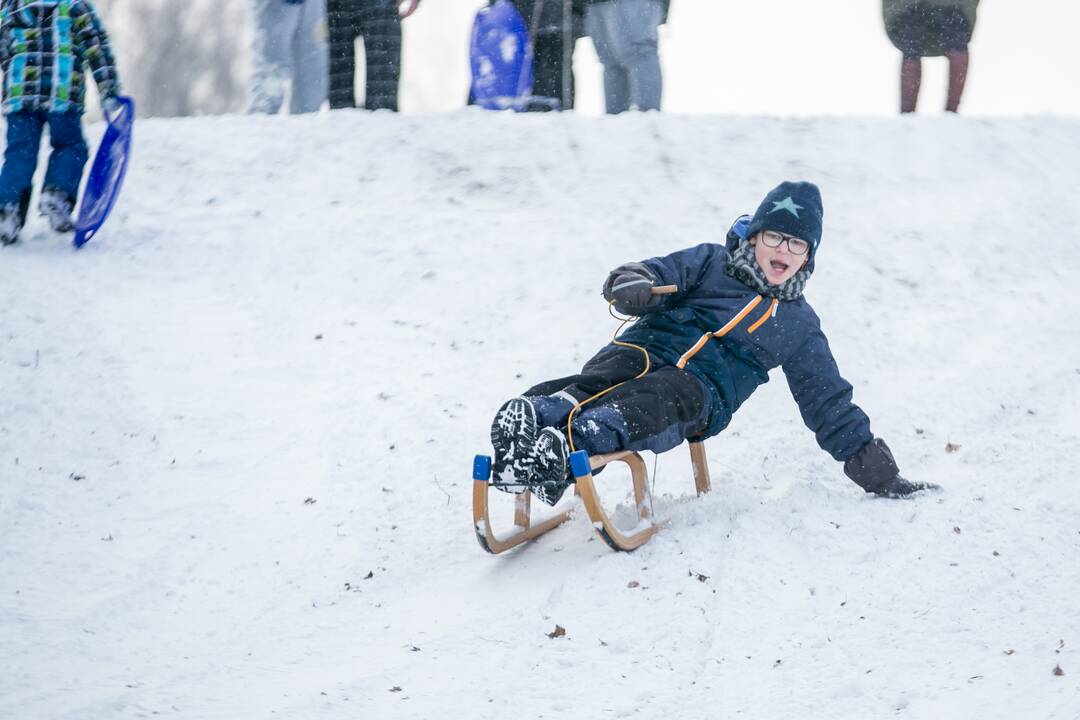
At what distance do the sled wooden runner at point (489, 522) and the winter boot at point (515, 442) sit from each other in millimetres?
56

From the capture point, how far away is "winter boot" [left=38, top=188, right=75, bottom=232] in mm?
6008

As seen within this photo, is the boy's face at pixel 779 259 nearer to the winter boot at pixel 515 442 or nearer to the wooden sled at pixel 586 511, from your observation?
the wooden sled at pixel 586 511

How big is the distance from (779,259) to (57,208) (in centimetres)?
401

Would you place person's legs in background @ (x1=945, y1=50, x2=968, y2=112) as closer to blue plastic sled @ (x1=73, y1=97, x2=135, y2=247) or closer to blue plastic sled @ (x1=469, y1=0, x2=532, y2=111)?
blue plastic sled @ (x1=469, y1=0, x2=532, y2=111)

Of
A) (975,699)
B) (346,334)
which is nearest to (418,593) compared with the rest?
(975,699)

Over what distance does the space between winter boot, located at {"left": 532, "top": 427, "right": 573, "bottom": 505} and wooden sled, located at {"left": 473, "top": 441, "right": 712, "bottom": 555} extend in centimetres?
4

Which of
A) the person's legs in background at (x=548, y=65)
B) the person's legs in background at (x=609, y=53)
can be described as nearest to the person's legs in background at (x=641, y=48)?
the person's legs in background at (x=609, y=53)

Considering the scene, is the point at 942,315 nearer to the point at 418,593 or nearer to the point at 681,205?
the point at 681,205

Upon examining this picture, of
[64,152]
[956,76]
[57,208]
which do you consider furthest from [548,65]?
[57,208]

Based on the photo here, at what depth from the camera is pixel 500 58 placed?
8.00 meters

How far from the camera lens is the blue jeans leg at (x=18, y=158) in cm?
585

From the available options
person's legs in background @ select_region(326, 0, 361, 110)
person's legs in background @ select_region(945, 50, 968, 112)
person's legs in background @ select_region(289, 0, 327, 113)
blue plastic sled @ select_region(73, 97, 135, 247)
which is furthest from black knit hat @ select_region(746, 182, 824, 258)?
person's legs in background @ select_region(289, 0, 327, 113)

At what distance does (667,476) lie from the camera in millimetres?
4461

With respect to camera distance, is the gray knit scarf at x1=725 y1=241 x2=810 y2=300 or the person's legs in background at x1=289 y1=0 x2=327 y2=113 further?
the person's legs in background at x1=289 y1=0 x2=327 y2=113
